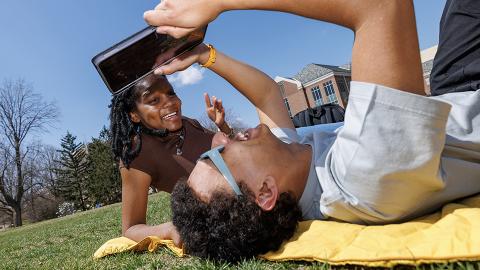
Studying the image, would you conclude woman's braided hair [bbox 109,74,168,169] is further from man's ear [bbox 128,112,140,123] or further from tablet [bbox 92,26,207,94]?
tablet [bbox 92,26,207,94]

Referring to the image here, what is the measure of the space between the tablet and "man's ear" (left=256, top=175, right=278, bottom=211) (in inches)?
39.6

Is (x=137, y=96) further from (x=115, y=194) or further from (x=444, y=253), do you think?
(x=115, y=194)

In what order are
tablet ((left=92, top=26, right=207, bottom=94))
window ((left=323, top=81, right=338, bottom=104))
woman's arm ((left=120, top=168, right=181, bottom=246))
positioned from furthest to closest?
window ((left=323, top=81, right=338, bottom=104))
woman's arm ((left=120, top=168, right=181, bottom=246))
tablet ((left=92, top=26, right=207, bottom=94))

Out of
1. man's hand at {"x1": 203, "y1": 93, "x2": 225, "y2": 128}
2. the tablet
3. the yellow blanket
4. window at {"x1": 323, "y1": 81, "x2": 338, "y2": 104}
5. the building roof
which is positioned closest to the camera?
the yellow blanket

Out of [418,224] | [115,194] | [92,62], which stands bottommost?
[115,194]

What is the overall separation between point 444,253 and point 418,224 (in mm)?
319

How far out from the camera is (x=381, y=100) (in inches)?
58.5

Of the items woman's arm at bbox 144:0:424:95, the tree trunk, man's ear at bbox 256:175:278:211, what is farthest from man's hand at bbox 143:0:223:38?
the tree trunk

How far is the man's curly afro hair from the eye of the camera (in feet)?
7.32

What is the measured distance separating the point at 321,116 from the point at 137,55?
277 centimetres

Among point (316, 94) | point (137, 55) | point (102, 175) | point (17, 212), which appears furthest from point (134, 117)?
point (316, 94)

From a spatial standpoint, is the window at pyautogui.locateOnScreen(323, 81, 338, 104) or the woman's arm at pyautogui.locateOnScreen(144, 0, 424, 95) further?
the window at pyautogui.locateOnScreen(323, 81, 338, 104)

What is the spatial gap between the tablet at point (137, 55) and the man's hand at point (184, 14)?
45cm

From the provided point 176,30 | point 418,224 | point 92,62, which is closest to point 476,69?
point 418,224
